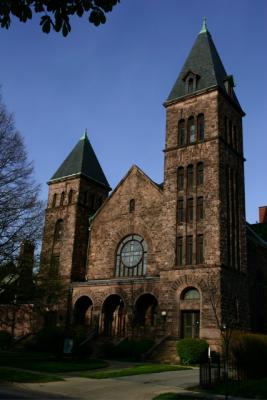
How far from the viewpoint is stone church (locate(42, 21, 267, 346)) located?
32.4 m

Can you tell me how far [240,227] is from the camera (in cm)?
3638

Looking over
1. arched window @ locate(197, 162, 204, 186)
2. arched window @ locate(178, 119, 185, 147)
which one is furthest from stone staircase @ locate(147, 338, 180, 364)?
arched window @ locate(178, 119, 185, 147)

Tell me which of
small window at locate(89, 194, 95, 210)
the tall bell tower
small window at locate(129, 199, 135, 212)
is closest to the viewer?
the tall bell tower

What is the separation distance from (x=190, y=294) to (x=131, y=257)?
8268 millimetres

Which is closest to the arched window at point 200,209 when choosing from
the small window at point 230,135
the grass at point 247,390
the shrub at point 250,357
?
the small window at point 230,135

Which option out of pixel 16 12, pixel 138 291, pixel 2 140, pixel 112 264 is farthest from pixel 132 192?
pixel 16 12

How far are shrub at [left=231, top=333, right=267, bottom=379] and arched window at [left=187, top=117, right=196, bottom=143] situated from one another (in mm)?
21060

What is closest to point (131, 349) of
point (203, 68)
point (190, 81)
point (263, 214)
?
point (190, 81)

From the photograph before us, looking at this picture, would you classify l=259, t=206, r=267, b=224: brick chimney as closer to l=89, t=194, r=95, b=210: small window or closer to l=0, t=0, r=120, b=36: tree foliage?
l=89, t=194, r=95, b=210: small window

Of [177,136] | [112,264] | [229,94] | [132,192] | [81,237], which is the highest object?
[229,94]

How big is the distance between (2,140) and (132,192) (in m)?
19.5

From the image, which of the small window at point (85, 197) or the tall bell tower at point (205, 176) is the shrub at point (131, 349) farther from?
the small window at point (85, 197)

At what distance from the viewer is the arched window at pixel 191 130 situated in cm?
3738

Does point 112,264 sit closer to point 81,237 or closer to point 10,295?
point 81,237
